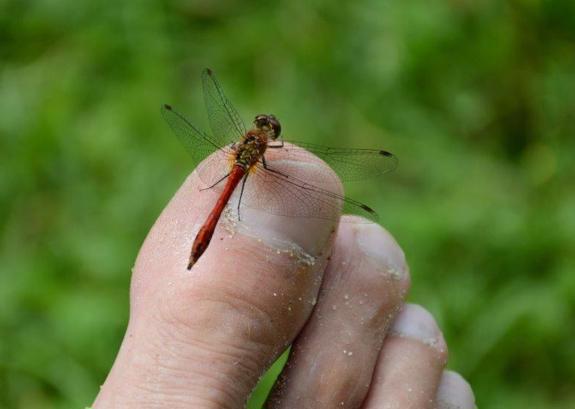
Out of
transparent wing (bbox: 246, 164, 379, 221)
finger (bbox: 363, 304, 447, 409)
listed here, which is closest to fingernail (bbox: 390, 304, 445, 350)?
finger (bbox: 363, 304, 447, 409)

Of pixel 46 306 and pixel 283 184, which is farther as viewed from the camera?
pixel 46 306

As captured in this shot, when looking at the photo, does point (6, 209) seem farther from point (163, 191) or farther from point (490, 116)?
point (490, 116)

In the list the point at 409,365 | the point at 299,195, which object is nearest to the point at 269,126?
the point at 299,195

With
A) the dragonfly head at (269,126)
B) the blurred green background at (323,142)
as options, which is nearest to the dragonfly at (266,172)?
the dragonfly head at (269,126)

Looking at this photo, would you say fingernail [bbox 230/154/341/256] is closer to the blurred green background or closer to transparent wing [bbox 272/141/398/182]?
transparent wing [bbox 272/141/398/182]

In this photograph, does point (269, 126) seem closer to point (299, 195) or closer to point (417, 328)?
point (299, 195)

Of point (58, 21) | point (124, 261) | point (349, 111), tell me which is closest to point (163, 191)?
point (124, 261)
